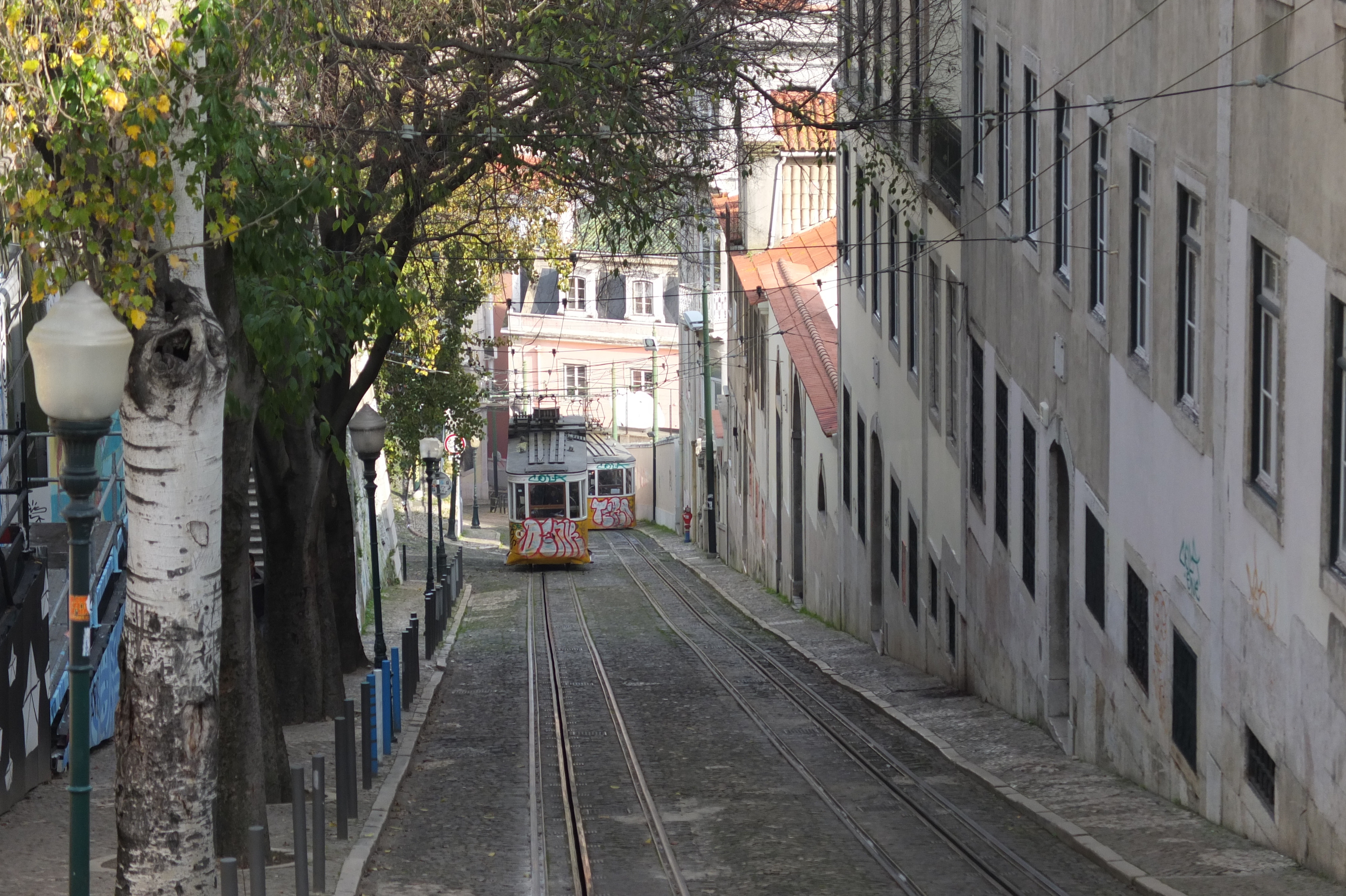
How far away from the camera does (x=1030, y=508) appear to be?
16.0 m

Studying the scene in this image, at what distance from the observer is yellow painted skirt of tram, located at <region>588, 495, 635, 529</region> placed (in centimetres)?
5903

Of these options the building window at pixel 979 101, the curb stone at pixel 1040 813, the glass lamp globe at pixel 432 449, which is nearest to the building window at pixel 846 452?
the glass lamp globe at pixel 432 449

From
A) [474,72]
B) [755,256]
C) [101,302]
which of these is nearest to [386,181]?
[474,72]

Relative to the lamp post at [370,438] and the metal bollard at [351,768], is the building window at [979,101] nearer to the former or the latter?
the lamp post at [370,438]

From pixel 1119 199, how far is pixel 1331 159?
14.6 feet

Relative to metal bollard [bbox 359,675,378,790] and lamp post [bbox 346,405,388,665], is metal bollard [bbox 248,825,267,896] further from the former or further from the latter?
lamp post [bbox 346,405,388,665]

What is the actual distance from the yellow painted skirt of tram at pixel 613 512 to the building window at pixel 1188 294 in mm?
47159

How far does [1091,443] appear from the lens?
1362cm

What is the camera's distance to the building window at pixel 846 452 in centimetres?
2786

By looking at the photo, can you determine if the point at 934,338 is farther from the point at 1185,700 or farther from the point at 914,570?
the point at 1185,700

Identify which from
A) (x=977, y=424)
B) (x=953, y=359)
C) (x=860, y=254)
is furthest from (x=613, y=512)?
(x=977, y=424)

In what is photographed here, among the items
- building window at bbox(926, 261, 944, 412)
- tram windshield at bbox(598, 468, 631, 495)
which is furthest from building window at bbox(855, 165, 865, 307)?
tram windshield at bbox(598, 468, 631, 495)

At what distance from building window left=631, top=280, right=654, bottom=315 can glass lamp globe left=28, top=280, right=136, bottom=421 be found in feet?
206

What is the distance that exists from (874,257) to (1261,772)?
54.4ft
